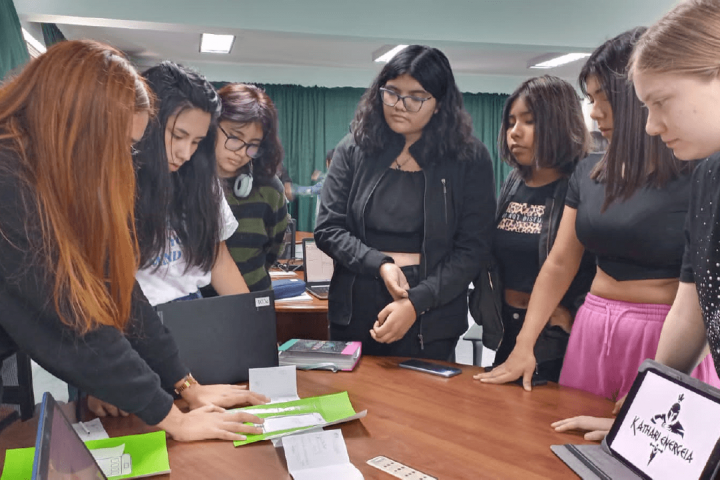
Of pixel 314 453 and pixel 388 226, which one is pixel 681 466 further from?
pixel 388 226

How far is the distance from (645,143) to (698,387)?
721 millimetres

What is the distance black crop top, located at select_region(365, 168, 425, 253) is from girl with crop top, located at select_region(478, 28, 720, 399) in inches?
16.0

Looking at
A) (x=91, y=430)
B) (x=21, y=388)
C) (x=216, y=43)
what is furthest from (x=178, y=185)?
(x=216, y=43)

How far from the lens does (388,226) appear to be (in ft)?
5.93

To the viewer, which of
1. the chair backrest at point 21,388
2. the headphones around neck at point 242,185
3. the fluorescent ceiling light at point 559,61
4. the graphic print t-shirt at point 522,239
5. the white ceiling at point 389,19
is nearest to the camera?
the chair backrest at point 21,388

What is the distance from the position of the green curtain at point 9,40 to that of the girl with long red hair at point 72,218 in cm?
273

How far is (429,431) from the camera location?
3.93 feet

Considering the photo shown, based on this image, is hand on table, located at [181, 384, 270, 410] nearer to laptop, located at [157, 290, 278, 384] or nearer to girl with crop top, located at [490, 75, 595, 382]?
laptop, located at [157, 290, 278, 384]

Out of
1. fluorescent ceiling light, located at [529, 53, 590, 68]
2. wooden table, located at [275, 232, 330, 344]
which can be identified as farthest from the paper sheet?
fluorescent ceiling light, located at [529, 53, 590, 68]

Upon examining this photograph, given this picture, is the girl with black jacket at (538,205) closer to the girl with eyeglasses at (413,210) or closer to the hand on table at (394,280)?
the girl with eyeglasses at (413,210)

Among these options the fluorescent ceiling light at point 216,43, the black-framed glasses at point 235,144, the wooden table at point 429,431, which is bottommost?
the wooden table at point 429,431

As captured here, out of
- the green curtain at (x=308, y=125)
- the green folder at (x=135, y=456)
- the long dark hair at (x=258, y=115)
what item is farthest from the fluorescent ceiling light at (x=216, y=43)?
the green folder at (x=135, y=456)

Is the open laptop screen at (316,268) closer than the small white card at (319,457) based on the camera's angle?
No

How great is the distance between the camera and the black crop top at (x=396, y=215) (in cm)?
180
